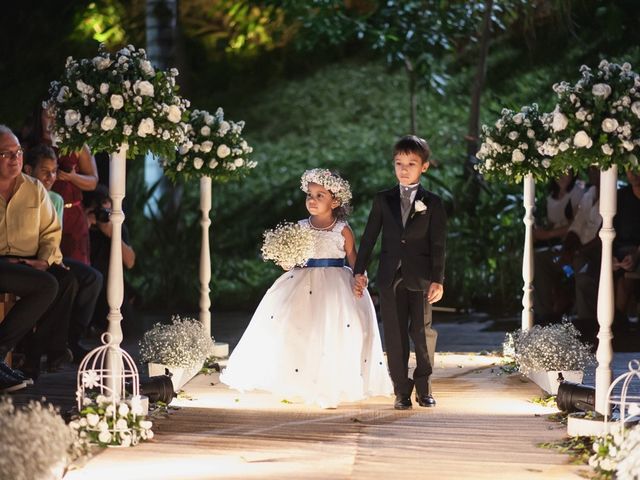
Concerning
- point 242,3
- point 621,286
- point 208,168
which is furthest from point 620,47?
point 208,168

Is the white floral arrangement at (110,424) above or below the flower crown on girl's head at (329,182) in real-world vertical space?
below

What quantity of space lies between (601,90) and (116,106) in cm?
260

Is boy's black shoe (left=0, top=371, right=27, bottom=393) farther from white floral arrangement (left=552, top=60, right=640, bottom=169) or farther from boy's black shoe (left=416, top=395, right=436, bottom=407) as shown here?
white floral arrangement (left=552, top=60, right=640, bottom=169)

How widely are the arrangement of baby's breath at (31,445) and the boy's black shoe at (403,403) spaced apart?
2.81m

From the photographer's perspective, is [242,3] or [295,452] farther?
[242,3]

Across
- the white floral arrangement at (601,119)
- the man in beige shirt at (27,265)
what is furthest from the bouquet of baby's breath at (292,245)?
the white floral arrangement at (601,119)

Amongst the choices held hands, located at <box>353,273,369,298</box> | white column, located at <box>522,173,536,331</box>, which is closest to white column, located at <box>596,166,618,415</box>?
held hands, located at <box>353,273,369,298</box>

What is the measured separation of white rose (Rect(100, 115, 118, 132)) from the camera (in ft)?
20.9

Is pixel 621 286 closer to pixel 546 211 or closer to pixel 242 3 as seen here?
pixel 546 211

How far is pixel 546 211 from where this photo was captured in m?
12.6

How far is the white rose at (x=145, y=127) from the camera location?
Result: 21.2 feet

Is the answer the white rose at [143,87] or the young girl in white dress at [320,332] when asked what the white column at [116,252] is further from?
the young girl in white dress at [320,332]

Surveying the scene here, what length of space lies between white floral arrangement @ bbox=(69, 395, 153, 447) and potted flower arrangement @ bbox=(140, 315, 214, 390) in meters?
1.82

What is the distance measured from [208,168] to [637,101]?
3767mm
